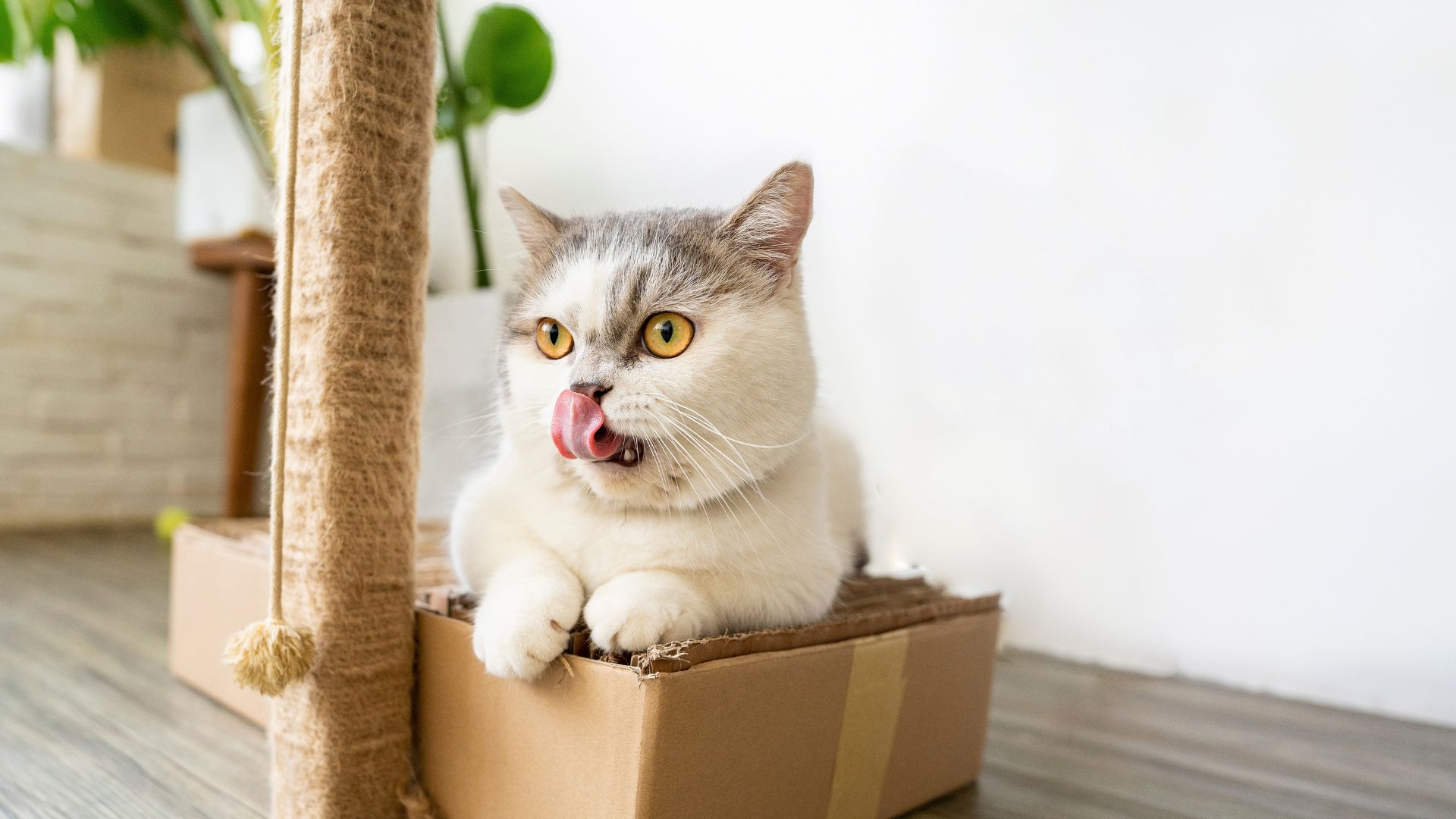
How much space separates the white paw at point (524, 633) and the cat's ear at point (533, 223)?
338 mm

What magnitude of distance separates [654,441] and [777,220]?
0.75 ft

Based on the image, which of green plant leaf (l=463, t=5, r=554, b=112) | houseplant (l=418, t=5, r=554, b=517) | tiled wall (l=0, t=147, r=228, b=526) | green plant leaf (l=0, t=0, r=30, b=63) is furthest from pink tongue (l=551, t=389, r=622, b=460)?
tiled wall (l=0, t=147, r=228, b=526)

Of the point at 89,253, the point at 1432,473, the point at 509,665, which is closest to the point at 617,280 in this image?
the point at 509,665

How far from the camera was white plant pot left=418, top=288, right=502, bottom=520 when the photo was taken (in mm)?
1831

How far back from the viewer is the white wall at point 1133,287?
56.4 inches

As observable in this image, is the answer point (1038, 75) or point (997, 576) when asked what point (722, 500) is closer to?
point (997, 576)

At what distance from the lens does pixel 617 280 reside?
2.46ft

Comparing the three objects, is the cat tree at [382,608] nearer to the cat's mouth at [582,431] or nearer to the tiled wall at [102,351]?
the cat's mouth at [582,431]

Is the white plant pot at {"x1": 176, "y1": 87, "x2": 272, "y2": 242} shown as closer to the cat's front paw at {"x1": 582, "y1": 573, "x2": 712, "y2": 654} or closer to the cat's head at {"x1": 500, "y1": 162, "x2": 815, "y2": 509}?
the cat's head at {"x1": 500, "y1": 162, "x2": 815, "y2": 509}

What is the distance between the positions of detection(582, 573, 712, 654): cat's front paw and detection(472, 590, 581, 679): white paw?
0.02m

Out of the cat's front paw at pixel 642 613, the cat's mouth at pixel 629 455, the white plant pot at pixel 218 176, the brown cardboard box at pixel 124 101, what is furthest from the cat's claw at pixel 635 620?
the brown cardboard box at pixel 124 101

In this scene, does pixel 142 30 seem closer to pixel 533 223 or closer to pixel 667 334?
pixel 533 223

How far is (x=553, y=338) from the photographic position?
80cm

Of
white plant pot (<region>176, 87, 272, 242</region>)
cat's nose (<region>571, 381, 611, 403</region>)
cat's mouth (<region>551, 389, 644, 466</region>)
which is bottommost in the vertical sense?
cat's mouth (<region>551, 389, 644, 466</region>)
